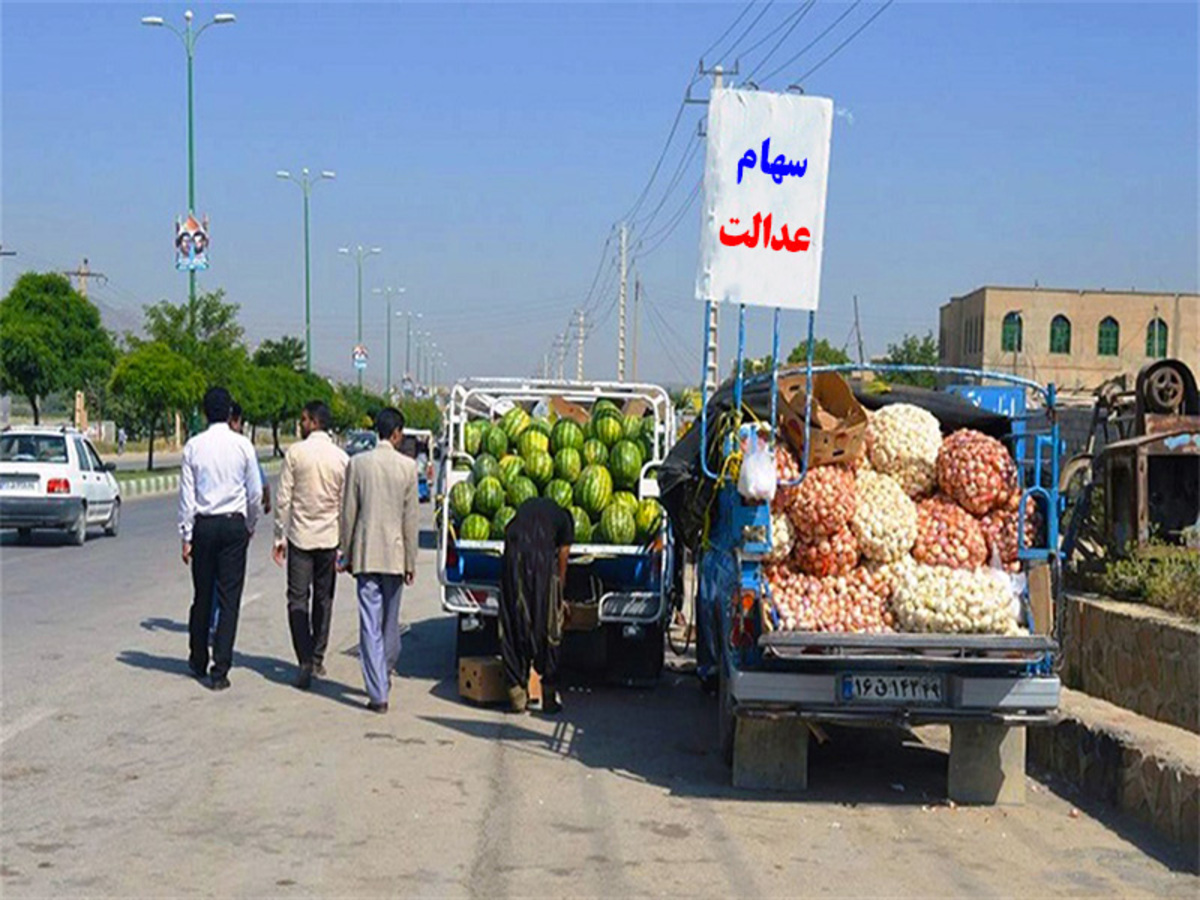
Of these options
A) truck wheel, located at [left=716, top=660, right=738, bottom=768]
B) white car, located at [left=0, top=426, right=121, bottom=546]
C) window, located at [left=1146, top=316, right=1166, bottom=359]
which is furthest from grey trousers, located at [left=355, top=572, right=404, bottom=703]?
window, located at [left=1146, top=316, right=1166, bottom=359]

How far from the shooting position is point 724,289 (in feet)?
28.4

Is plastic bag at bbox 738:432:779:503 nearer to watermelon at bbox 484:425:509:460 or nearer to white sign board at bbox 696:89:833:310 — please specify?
white sign board at bbox 696:89:833:310

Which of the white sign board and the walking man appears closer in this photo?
the white sign board

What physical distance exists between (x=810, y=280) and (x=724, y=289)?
0.50 meters

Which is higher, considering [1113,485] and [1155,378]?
[1155,378]

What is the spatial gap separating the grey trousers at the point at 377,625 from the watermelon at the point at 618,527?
180cm

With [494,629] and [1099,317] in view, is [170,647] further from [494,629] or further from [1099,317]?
[1099,317]

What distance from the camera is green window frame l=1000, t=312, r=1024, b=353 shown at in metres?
61.8

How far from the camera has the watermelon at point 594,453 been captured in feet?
41.3

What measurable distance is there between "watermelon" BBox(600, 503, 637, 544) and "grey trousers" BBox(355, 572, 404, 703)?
180cm

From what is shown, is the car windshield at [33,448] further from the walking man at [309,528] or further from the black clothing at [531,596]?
the black clothing at [531,596]

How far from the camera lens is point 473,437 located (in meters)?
12.9

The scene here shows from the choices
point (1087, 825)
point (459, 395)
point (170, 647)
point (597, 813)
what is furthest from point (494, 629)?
point (1087, 825)

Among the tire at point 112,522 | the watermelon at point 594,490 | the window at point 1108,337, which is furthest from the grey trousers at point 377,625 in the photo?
the window at point 1108,337
